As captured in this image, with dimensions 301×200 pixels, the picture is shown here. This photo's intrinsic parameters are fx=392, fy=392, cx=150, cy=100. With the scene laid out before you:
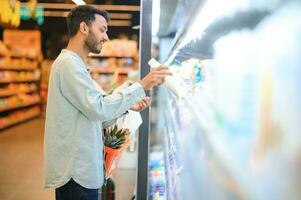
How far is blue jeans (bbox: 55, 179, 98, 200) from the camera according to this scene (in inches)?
67.9

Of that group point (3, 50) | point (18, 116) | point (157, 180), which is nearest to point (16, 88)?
point (18, 116)

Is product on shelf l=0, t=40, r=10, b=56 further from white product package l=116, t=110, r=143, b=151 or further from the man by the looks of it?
the man

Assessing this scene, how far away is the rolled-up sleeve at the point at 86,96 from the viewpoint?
1616 millimetres

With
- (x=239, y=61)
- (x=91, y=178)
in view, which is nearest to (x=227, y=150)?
(x=239, y=61)

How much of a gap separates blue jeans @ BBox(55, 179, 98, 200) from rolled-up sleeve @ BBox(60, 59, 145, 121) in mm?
313

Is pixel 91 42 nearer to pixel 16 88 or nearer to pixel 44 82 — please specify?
pixel 16 88

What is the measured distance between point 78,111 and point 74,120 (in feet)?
0.14

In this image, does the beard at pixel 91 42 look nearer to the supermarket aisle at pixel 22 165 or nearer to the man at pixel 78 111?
the man at pixel 78 111

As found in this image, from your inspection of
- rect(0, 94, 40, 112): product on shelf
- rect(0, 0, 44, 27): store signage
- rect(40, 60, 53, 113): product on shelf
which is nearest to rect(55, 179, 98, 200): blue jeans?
rect(0, 0, 44, 27): store signage

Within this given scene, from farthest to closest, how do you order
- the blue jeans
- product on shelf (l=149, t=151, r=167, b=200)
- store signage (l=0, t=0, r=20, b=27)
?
1. store signage (l=0, t=0, r=20, b=27)
2. product on shelf (l=149, t=151, r=167, b=200)
3. the blue jeans

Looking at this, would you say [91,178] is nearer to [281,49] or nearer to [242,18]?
[242,18]

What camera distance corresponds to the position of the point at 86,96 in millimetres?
1615

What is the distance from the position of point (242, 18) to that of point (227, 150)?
0.27 m

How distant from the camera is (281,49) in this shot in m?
0.56
